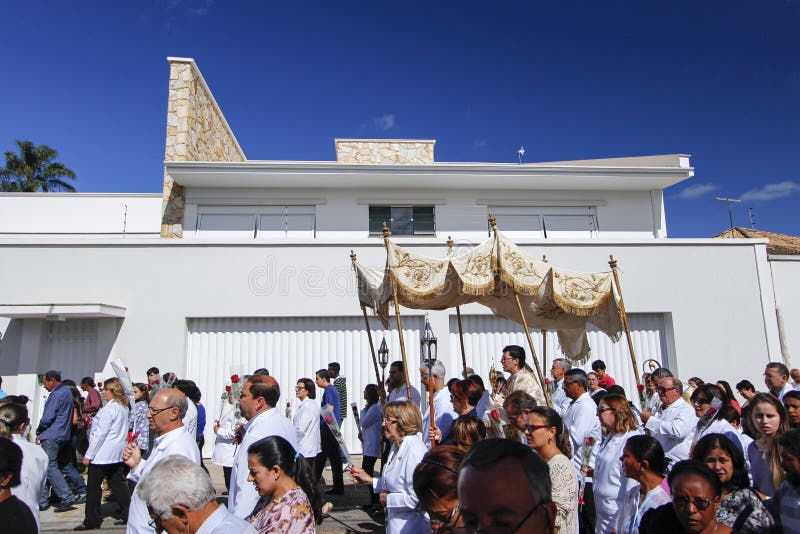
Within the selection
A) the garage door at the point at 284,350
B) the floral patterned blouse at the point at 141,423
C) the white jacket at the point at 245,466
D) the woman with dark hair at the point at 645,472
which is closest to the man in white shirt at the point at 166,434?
the white jacket at the point at 245,466

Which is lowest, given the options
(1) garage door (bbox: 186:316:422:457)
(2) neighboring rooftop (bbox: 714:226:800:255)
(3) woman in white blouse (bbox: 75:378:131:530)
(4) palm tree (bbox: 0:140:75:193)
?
(3) woman in white blouse (bbox: 75:378:131:530)

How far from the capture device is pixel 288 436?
4445 mm

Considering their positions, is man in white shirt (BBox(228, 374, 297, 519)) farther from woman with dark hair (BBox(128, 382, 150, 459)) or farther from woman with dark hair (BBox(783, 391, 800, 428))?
woman with dark hair (BBox(783, 391, 800, 428))

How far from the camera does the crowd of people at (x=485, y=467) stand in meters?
2.61

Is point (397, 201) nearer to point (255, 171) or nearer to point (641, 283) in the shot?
point (255, 171)

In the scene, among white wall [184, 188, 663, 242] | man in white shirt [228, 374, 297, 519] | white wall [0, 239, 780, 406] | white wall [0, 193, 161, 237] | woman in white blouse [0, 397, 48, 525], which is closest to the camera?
man in white shirt [228, 374, 297, 519]

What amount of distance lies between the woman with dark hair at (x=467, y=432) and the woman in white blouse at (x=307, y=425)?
3954 millimetres

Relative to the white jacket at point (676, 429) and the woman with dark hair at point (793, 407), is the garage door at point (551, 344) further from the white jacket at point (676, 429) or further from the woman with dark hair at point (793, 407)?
the woman with dark hair at point (793, 407)

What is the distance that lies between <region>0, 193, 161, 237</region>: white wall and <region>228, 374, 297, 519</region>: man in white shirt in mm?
16073

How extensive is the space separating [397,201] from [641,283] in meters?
6.64

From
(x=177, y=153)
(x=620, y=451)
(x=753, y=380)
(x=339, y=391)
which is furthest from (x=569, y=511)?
(x=177, y=153)

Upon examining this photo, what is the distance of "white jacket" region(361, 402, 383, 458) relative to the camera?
27.4 ft

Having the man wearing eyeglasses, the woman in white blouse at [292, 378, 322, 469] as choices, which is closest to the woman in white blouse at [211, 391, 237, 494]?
the woman in white blouse at [292, 378, 322, 469]

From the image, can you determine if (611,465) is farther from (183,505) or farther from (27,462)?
(27,462)
